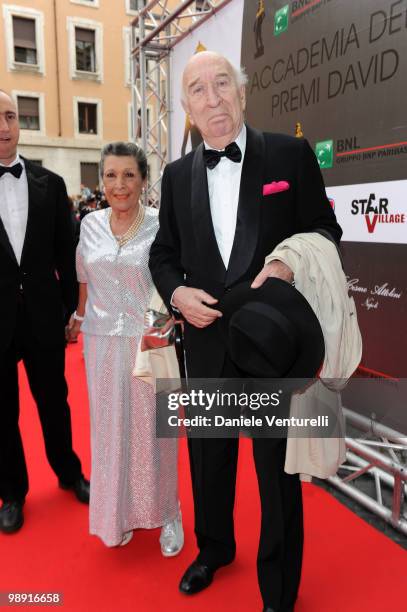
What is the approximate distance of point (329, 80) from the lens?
2840 mm

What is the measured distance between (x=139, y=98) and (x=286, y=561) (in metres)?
5.35

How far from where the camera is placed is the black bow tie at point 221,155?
1.56 meters

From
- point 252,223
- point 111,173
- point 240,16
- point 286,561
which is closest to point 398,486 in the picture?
point 286,561

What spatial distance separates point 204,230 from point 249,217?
154mm

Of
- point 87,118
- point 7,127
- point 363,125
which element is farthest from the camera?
point 87,118

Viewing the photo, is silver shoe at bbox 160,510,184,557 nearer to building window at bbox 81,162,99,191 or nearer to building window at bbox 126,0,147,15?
building window at bbox 81,162,99,191

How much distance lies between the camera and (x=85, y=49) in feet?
63.4

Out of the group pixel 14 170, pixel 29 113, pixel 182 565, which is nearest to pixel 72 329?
pixel 14 170

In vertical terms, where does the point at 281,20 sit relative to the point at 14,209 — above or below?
above

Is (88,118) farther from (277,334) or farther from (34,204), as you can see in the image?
(277,334)

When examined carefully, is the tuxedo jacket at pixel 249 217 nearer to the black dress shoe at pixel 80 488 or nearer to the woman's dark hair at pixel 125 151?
the woman's dark hair at pixel 125 151

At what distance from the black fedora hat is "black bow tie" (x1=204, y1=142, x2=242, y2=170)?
462 mm

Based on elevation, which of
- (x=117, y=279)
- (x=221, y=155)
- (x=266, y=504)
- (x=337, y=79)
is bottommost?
(x=266, y=504)

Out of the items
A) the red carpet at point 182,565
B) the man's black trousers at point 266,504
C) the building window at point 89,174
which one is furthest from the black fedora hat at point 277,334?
the building window at point 89,174
